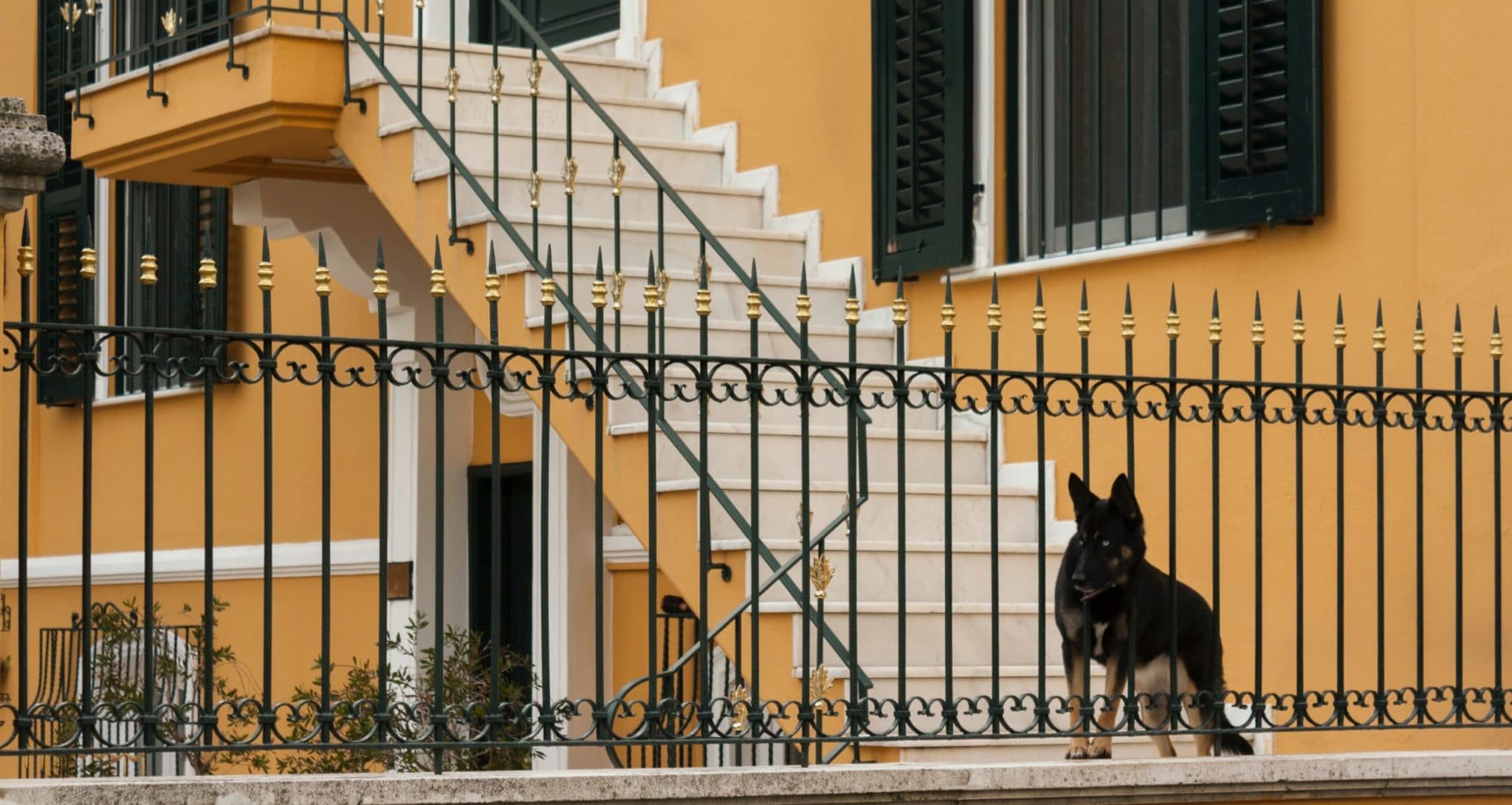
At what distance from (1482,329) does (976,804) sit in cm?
290

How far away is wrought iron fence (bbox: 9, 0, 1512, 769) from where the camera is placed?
521 centimetres

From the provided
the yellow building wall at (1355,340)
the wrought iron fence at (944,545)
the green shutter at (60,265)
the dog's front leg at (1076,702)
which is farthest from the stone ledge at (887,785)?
the green shutter at (60,265)

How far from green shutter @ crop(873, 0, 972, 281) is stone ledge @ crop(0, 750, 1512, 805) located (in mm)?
3612

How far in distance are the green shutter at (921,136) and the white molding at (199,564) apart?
4.32m

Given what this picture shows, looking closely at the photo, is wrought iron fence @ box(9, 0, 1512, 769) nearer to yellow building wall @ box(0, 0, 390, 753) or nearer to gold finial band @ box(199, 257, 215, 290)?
gold finial band @ box(199, 257, 215, 290)

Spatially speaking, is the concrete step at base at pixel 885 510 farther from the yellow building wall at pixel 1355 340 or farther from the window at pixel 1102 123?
the window at pixel 1102 123

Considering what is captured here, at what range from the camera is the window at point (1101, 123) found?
26.4 ft

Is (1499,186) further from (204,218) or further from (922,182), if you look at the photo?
(204,218)

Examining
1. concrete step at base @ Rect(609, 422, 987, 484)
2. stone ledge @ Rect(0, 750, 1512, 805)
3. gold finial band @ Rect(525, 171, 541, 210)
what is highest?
gold finial band @ Rect(525, 171, 541, 210)

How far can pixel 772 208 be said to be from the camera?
10617 mm

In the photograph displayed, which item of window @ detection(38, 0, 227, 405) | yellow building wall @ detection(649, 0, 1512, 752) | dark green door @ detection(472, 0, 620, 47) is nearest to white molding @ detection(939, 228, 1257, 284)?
yellow building wall @ detection(649, 0, 1512, 752)

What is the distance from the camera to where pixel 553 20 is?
12547 mm

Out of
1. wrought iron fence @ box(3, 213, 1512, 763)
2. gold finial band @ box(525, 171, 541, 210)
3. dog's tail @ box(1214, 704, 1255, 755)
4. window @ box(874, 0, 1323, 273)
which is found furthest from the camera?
gold finial band @ box(525, 171, 541, 210)

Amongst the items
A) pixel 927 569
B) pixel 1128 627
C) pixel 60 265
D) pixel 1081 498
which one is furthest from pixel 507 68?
pixel 60 265
